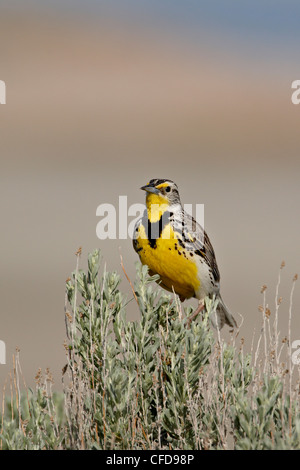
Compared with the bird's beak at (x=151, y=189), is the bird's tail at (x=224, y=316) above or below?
below

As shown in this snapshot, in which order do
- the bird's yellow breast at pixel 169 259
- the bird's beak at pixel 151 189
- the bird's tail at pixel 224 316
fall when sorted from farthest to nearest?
the bird's tail at pixel 224 316, the bird's beak at pixel 151 189, the bird's yellow breast at pixel 169 259

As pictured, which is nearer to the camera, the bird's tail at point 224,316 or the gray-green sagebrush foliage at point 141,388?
the gray-green sagebrush foliage at point 141,388

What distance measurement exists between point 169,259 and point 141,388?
1144 millimetres

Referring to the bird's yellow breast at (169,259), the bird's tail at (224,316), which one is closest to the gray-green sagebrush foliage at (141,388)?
the bird's yellow breast at (169,259)

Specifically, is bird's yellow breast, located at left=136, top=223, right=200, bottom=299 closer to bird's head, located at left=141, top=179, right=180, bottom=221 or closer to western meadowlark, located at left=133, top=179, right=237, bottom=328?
western meadowlark, located at left=133, top=179, right=237, bottom=328

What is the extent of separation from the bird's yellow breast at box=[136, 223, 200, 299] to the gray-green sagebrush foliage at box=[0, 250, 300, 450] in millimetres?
616

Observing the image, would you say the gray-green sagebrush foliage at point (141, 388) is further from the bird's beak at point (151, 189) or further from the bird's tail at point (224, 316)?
the bird's tail at point (224, 316)

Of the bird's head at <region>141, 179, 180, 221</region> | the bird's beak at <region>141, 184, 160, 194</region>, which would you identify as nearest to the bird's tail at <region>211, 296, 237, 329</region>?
the bird's head at <region>141, 179, 180, 221</region>

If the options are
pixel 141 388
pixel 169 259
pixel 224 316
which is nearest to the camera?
pixel 141 388

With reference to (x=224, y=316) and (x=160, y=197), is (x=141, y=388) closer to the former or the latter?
(x=160, y=197)

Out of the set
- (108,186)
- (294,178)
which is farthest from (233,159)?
(108,186)

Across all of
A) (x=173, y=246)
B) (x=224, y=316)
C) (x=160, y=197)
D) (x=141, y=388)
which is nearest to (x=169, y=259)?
(x=173, y=246)

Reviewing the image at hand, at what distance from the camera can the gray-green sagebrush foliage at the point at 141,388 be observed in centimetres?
454

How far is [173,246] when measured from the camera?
5727mm
